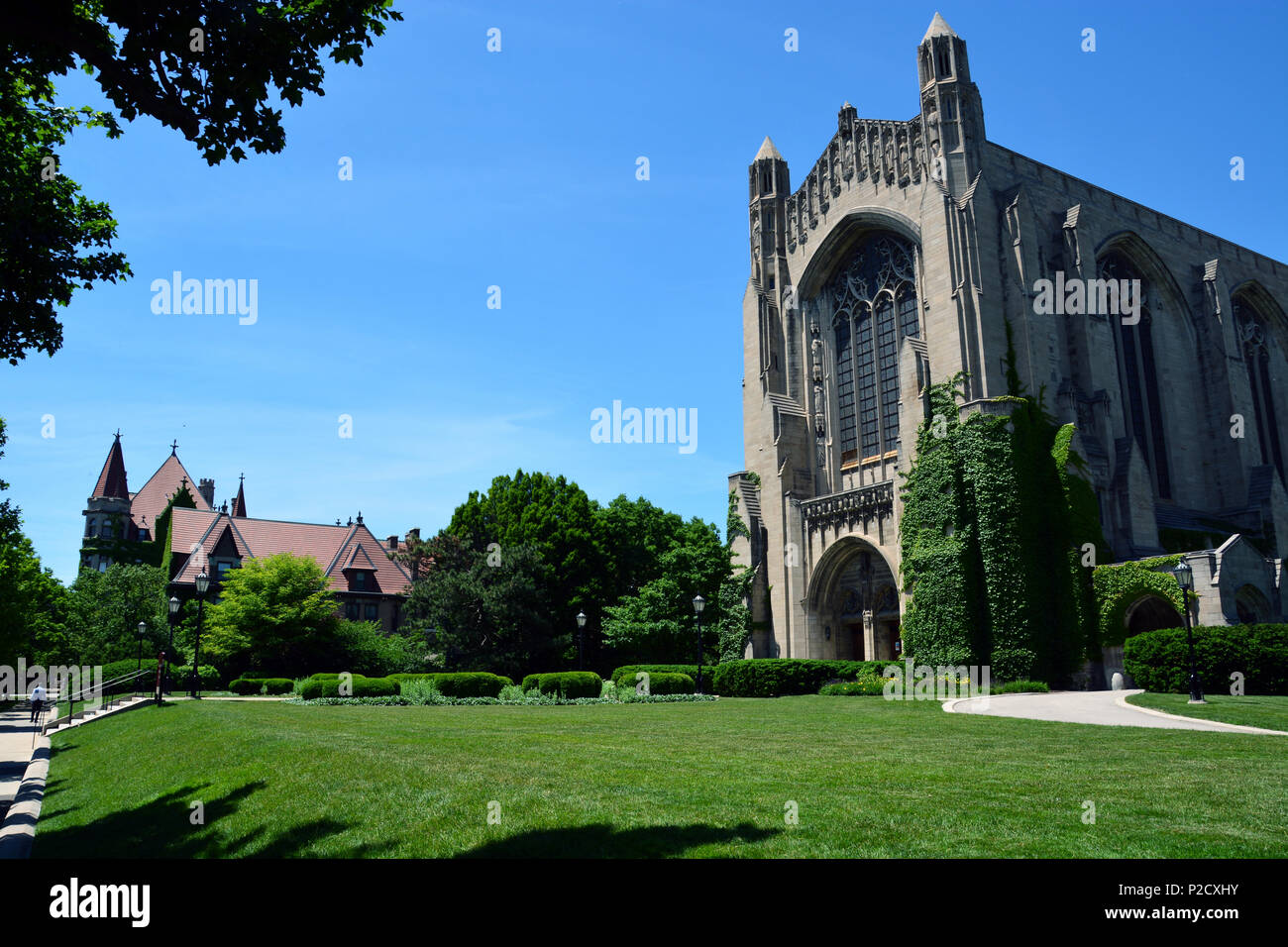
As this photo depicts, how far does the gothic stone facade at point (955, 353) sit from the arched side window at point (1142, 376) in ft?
0.33

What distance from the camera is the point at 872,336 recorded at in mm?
38719

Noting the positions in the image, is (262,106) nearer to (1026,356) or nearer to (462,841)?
(462,841)

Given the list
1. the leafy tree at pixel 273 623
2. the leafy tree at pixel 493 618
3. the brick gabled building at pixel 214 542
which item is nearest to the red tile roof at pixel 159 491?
the brick gabled building at pixel 214 542

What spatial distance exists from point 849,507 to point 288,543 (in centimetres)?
4646

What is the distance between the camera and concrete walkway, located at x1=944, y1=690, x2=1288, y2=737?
1488 cm

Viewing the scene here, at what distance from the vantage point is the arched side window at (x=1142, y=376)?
3734 centimetres

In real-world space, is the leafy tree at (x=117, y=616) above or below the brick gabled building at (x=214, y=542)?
below

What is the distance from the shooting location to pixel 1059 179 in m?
37.2

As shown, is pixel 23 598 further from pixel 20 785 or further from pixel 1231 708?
pixel 1231 708

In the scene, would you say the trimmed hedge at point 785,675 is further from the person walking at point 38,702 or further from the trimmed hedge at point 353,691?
the person walking at point 38,702

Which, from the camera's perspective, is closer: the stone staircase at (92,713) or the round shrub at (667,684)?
the stone staircase at (92,713)

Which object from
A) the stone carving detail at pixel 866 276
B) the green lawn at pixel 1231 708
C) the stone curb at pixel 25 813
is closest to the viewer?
the stone curb at pixel 25 813

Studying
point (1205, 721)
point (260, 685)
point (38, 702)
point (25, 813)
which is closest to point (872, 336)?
point (1205, 721)
